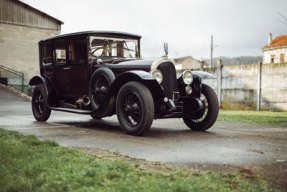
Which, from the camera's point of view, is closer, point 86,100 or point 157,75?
point 157,75

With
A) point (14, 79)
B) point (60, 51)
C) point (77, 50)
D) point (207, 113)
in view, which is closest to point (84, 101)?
point (77, 50)

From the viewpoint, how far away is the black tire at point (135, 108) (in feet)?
17.4

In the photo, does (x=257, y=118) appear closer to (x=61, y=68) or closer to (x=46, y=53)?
(x=61, y=68)

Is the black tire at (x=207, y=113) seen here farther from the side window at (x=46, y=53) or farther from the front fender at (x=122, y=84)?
the side window at (x=46, y=53)

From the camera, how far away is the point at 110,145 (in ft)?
15.4

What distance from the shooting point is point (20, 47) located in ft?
85.6

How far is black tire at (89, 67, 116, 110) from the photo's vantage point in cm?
636

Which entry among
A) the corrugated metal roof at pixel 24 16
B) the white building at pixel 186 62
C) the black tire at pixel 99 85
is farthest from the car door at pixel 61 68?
the white building at pixel 186 62

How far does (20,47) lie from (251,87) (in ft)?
63.9

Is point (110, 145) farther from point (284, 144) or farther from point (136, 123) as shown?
point (284, 144)

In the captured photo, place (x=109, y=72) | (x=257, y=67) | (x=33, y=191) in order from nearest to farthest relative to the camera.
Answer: (x=33, y=191) → (x=109, y=72) → (x=257, y=67)

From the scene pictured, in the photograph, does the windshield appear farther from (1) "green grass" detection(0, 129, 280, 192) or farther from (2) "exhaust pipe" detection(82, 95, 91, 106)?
(1) "green grass" detection(0, 129, 280, 192)

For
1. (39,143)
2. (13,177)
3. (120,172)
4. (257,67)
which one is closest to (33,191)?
(13,177)

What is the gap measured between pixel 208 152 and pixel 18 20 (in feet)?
84.4
